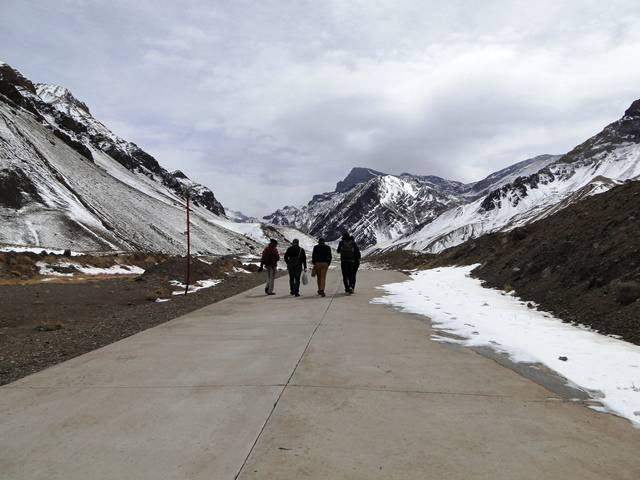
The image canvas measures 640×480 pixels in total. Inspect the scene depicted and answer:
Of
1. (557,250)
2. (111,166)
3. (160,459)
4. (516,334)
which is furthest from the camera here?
(111,166)

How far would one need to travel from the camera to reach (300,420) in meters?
4.55

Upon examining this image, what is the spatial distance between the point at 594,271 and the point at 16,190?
7653 cm

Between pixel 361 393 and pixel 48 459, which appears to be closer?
pixel 48 459

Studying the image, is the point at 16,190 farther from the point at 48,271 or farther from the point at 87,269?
the point at 48,271

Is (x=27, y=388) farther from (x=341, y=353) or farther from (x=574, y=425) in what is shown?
(x=574, y=425)

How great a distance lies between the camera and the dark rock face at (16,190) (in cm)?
6906

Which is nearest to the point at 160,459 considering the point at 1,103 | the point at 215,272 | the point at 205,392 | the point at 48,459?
the point at 48,459

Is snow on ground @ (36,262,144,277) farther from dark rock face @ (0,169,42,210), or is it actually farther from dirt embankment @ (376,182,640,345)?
dark rock face @ (0,169,42,210)

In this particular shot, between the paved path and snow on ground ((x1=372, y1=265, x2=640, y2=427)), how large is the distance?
0.64 m

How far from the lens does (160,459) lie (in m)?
3.83

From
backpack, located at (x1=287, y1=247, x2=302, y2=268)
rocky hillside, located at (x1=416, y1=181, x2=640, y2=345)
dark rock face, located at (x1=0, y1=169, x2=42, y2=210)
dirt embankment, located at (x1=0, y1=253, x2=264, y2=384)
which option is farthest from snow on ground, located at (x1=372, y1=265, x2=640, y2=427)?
dark rock face, located at (x1=0, y1=169, x2=42, y2=210)

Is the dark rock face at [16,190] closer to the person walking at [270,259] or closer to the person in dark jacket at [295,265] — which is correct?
the person walking at [270,259]

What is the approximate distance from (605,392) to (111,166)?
173m

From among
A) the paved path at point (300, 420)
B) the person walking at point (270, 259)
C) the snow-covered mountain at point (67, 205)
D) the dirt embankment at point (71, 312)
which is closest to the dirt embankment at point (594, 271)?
the paved path at point (300, 420)
